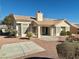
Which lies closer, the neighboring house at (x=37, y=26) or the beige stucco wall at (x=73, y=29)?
the neighboring house at (x=37, y=26)

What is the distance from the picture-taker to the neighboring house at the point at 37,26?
39.5 m

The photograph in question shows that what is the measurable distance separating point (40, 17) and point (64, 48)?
104 ft

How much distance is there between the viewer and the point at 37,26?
126ft

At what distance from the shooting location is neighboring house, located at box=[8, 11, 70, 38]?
39.5 meters

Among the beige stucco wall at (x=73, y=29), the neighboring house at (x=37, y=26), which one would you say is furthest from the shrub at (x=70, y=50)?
the beige stucco wall at (x=73, y=29)

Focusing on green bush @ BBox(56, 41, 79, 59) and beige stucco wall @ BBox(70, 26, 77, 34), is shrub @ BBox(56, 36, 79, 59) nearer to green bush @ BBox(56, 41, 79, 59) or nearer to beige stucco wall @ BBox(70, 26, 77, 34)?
green bush @ BBox(56, 41, 79, 59)

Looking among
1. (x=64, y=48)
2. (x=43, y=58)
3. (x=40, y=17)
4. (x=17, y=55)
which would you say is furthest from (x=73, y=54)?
(x=40, y=17)

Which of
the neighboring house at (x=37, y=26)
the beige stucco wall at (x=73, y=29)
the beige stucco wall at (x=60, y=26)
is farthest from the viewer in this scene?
the beige stucco wall at (x=73, y=29)

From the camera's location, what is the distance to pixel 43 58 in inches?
622

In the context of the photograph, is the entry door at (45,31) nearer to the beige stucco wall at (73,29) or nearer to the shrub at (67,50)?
the beige stucco wall at (73,29)

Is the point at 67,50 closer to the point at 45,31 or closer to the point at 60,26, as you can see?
the point at 60,26

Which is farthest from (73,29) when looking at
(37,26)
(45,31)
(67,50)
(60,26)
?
(67,50)

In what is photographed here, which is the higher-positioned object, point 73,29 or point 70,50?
point 73,29

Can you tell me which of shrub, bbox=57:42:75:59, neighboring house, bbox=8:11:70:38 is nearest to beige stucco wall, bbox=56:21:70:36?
neighboring house, bbox=8:11:70:38
